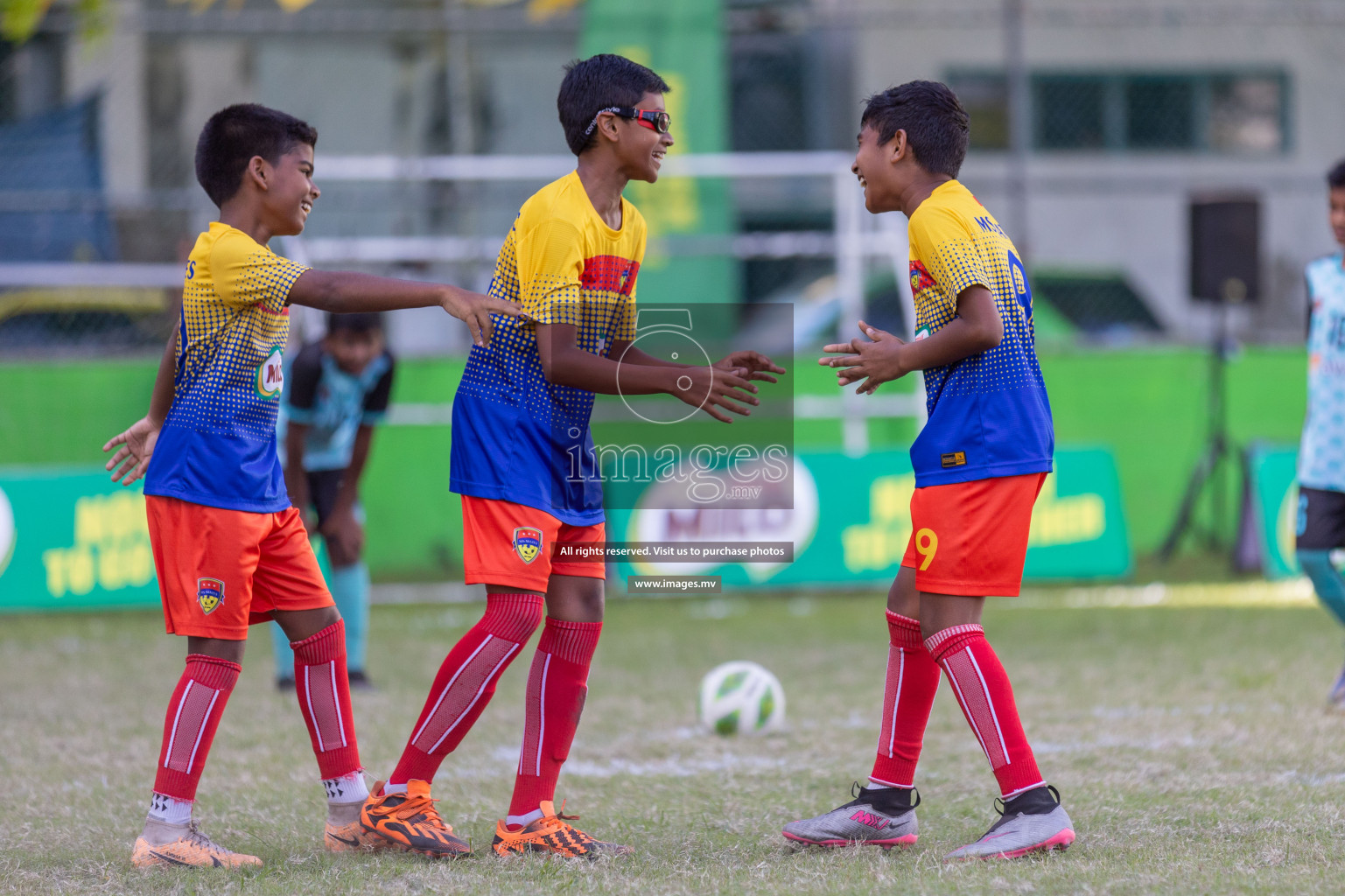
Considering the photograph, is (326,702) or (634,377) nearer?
(634,377)

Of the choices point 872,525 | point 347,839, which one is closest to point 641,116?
point 347,839

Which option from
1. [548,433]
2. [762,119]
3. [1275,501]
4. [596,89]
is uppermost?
[762,119]

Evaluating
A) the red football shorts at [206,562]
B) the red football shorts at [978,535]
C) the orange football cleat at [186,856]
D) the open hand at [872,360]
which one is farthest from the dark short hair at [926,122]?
the orange football cleat at [186,856]

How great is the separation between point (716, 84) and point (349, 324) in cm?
614

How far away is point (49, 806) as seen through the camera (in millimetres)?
4375

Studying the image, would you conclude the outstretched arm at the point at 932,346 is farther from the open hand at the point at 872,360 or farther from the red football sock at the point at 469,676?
the red football sock at the point at 469,676

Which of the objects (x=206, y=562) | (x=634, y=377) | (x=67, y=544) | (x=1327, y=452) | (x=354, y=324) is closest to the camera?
(x=634, y=377)

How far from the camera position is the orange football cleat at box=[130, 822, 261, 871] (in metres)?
3.59

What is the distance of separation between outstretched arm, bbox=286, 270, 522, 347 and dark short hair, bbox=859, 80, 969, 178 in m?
1.07

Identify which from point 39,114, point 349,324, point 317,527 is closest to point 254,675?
point 317,527

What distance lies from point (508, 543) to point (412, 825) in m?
0.75

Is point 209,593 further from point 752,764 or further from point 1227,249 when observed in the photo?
point 1227,249

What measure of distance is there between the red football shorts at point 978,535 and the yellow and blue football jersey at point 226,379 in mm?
1691

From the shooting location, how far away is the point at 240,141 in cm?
383
